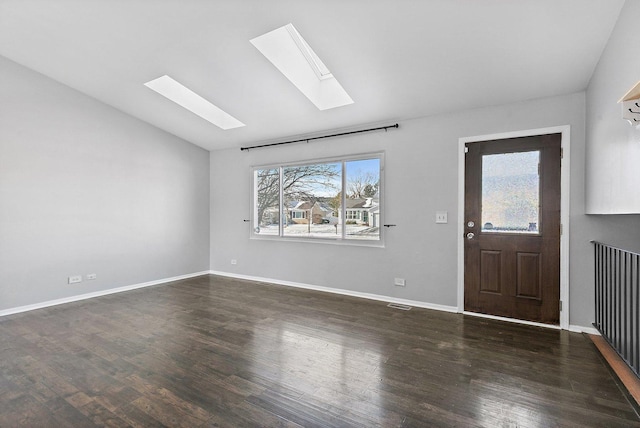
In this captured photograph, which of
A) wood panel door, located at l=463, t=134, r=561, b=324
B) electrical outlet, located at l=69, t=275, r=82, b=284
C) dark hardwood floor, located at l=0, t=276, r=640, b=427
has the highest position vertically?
wood panel door, located at l=463, t=134, r=561, b=324

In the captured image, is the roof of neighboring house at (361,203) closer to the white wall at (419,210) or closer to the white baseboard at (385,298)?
the white wall at (419,210)

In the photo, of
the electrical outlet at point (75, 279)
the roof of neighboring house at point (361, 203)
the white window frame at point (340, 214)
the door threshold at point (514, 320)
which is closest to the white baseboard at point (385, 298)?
the door threshold at point (514, 320)

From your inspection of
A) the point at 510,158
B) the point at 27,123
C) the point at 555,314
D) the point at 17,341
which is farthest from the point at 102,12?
the point at 555,314

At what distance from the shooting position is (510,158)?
356 cm

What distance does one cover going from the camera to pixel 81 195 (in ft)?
14.6

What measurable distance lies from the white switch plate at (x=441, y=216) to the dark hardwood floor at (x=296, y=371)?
45.9 inches

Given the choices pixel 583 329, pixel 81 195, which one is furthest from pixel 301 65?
pixel 583 329

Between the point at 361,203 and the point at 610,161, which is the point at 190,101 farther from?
the point at 610,161

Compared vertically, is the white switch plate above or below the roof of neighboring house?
below

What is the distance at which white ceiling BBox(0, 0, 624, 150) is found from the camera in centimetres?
246

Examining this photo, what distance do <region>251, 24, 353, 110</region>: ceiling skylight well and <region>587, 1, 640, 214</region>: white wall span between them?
240 centimetres

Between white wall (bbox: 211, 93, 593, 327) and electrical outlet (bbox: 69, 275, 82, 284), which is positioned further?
electrical outlet (bbox: 69, 275, 82, 284)

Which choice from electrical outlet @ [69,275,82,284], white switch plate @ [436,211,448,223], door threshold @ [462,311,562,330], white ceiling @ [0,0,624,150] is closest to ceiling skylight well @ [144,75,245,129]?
white ceiling @ [0,0,624,150]

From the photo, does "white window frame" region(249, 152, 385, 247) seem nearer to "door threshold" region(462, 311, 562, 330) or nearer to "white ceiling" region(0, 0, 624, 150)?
"white ceiling" region(0, 0, 624, 150)
